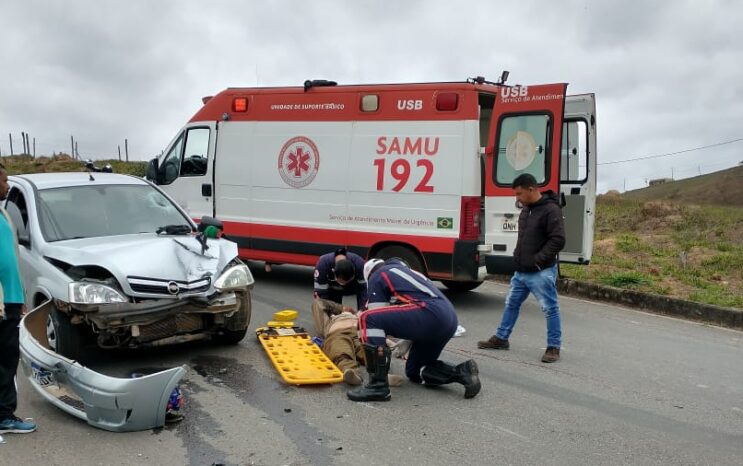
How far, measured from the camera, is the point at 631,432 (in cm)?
433

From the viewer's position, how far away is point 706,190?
34031 mm

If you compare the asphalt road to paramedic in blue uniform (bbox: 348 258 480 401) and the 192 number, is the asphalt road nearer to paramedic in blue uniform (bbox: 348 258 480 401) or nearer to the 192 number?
paramedic in blue uniform (bbox: 348 258 480 401)

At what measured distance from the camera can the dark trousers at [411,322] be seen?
15.9 ft

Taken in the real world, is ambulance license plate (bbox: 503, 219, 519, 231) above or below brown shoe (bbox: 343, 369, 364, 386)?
above

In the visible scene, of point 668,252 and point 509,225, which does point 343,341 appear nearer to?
point 509,225

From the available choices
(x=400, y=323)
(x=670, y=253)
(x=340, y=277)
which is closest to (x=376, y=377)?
(x=400, y=323)

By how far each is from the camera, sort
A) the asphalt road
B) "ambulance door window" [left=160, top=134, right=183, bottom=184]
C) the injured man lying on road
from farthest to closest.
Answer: "ambulance door window" [left=160, top=134, right=183, bottom=184]
the injured man lying on road
the asphalt road

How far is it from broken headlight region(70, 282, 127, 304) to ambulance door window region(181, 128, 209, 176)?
5089 mm

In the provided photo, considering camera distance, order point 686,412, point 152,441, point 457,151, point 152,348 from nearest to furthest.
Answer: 1. point 152,441
2. point 686,412
3. point 152,348
4. point 457,151

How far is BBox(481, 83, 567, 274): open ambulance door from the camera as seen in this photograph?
25.1ft

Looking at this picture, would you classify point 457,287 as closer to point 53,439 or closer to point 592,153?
point 592,153

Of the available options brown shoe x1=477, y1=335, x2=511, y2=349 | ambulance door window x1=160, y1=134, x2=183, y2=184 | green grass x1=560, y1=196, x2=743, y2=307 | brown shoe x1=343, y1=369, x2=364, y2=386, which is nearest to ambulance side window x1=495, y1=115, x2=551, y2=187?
brown shoe x1=477, y1=335, x2=511, y2=349

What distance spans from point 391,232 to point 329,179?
1176mm

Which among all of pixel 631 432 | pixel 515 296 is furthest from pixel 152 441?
pixel 515 296
